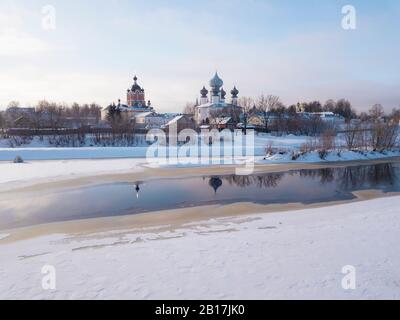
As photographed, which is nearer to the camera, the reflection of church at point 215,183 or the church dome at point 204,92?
the reflection of church at point 215,183

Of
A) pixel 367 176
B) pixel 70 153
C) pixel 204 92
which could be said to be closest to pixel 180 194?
pixel 367 176

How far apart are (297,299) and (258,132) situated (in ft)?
142

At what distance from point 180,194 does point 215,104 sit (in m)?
52.1

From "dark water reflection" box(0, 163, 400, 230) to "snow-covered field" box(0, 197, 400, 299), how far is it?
8.67 ft

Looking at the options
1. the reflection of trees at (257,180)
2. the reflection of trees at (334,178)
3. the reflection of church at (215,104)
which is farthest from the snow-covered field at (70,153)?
the reflection of church at (215,104)

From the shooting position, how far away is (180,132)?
3991 centimetres

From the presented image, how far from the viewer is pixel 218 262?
568 centimetres

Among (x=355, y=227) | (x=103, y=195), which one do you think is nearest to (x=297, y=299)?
(x=355, y=227)

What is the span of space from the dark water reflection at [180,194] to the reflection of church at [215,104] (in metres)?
40.9

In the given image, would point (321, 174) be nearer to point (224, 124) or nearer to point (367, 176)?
point (367, 176)

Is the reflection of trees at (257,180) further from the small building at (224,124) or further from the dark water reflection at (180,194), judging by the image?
the small building at (224,124)

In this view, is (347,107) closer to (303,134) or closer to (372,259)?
(303,134)

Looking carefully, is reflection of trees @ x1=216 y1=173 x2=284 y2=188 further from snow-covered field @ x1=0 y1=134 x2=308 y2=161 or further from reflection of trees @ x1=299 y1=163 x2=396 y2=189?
snow-covered field @ x1=0 y1=134 x2=308 y2=161

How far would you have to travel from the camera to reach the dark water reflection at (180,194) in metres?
10.1
